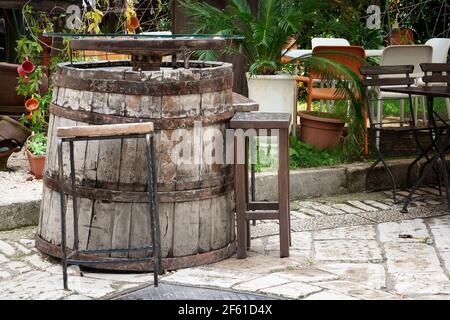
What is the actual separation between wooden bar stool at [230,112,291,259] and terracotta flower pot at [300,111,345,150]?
222 centimetres

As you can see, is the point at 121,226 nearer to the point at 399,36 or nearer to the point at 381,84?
the point at 381,84

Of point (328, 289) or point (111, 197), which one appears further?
point (111, 197)

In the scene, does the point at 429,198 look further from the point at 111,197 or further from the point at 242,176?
the point at 111,197

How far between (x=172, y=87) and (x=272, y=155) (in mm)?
2415

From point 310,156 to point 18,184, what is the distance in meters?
2.53

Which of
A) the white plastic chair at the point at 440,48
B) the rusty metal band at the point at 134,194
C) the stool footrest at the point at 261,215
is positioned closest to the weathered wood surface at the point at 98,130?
the rusty metal band at the point at 134,194

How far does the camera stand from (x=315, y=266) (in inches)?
193

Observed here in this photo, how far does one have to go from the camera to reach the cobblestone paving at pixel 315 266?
4281mm

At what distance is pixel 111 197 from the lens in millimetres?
4648

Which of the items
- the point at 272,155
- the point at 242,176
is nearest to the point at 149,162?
the point at 242,176

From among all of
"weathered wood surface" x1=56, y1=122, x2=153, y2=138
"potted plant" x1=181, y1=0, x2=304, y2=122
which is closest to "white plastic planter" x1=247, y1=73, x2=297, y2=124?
"potted plant" x1=181, y1=0, x2=304, y2=122

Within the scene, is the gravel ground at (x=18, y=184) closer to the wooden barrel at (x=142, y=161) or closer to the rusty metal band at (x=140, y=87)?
the wooden barrel at (x=142, y=161)

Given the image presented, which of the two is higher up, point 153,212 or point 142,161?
point 142,161

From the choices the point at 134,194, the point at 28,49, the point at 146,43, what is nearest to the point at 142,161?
the point at 134,194
